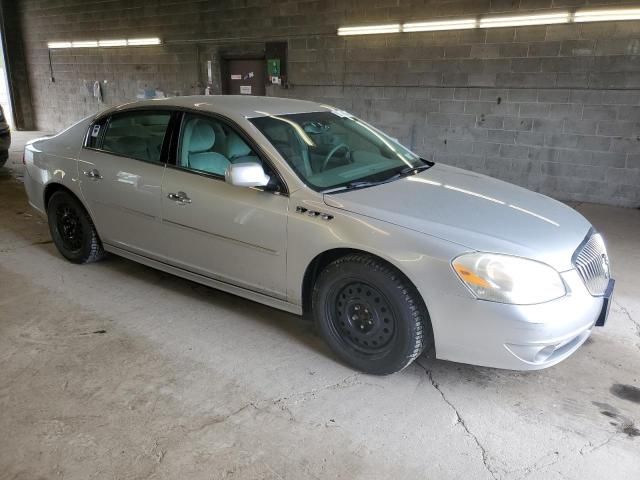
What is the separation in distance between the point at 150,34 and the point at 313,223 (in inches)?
413

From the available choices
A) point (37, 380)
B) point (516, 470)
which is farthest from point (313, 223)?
point (37, 380)

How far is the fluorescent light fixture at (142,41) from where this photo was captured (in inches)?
445

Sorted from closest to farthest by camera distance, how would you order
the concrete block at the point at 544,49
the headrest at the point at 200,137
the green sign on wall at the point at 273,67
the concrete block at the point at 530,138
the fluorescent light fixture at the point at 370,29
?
1. the headrest at the point at 200,137
2. the concrete block at the point at 544,49
3. the concrete block at the point at 530,138
4. the fluorescent light fixture at the point at 370,29
5. the green sign on wall at the point at 273,67

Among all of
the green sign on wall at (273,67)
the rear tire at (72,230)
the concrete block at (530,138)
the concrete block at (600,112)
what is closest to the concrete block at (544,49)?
the concrete block at (600,112)

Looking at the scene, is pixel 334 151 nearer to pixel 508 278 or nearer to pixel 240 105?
pixel 240 105

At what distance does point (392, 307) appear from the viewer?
2.61m

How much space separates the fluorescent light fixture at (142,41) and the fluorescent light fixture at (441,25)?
6290mm

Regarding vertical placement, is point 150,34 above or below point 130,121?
above

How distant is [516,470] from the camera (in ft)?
7.02

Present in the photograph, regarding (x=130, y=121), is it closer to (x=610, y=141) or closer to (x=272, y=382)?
(x=272, y=382)

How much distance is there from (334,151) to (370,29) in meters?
5.57

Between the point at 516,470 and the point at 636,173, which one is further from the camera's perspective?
the point at 636,173

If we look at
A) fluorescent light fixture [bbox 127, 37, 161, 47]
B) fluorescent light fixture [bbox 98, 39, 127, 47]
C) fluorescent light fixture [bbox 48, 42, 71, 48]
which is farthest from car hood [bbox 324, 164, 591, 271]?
fluorescent light fixture [bbox 48, 42, 71, 48]

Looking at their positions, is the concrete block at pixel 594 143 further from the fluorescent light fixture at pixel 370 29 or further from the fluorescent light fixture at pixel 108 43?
the fluorescent light fixture at pixel 108 43
